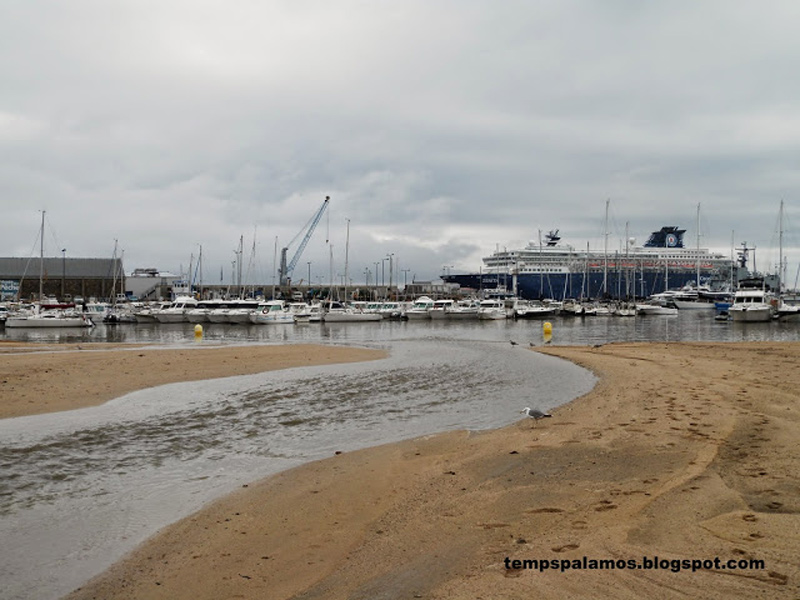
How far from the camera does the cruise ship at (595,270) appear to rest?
131m

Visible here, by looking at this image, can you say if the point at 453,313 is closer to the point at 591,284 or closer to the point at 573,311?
the point at 573,311

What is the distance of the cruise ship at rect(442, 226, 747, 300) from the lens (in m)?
131

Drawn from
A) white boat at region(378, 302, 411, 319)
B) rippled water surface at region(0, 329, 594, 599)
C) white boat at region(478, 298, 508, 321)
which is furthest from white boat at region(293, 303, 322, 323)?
A: rippled water surface at region(0, 329, 594, 599)

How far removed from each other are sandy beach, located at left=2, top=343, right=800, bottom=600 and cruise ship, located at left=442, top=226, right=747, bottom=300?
118690mm

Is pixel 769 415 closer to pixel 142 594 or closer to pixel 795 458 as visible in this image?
pixel 795 458

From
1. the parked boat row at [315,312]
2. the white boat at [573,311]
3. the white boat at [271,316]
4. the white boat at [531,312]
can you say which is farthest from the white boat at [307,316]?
the white boat at [573,311]

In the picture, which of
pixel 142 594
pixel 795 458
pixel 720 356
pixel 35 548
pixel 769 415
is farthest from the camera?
pixel 720 356

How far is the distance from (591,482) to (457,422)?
6.23 meters

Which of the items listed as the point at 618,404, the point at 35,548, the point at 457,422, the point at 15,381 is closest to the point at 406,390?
the point at 457,422

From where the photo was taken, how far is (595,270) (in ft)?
437

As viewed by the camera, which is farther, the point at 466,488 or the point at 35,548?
the point at 466,488

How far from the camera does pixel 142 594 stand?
5867mm

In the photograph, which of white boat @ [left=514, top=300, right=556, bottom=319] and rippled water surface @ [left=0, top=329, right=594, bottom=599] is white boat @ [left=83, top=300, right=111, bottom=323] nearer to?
white boat @ [left=514, top=300, right=556, bottom=319]

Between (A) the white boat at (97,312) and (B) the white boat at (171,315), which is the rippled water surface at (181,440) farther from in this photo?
(A) the white boat at (97,312)
